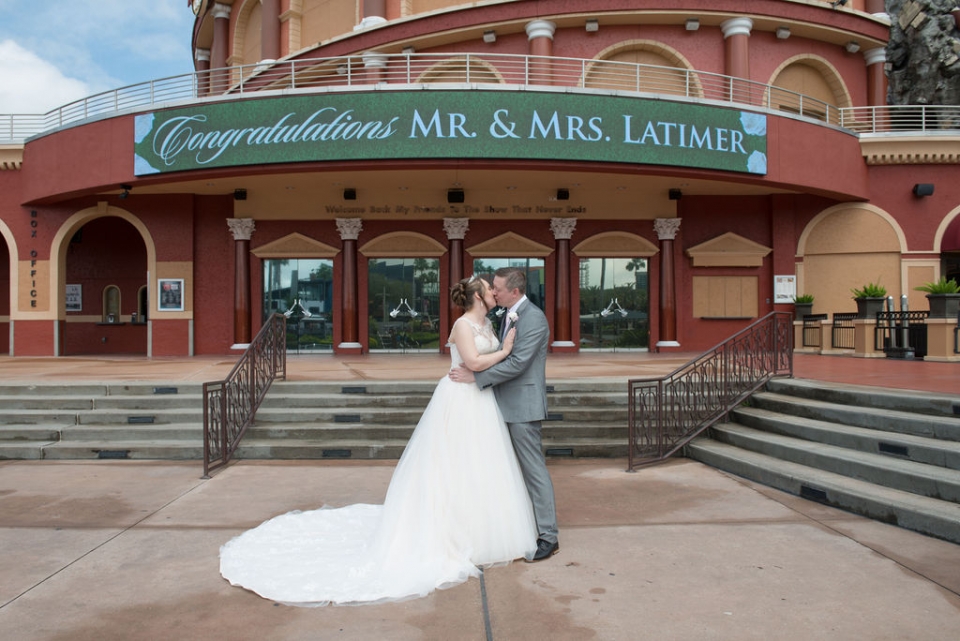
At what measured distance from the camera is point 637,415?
895cm

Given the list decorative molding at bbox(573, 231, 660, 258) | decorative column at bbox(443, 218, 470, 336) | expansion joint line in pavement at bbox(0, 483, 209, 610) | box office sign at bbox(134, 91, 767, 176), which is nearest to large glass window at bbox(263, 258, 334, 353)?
decorative column at bbox(443, 218, 470, 336)

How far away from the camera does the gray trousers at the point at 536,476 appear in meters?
5.04

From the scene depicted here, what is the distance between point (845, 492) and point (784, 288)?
604 inches

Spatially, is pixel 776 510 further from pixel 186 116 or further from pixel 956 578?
pixel 186 116

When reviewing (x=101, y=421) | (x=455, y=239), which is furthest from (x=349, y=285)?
(x=101, y=421)

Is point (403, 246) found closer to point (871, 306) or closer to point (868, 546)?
point (871, 306)

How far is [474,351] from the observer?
506 centimetres

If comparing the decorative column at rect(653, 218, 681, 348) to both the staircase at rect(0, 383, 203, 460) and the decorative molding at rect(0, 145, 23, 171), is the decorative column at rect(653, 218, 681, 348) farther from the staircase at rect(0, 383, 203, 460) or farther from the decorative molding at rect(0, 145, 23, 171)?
the decorative molding at rect(0, 145, 23, 171)

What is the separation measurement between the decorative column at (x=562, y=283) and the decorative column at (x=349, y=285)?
554cm

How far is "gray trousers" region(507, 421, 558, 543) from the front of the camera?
504 centimetres

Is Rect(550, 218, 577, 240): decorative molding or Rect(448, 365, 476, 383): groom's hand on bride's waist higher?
Rect(550, 218, 577, 240): decorative molding

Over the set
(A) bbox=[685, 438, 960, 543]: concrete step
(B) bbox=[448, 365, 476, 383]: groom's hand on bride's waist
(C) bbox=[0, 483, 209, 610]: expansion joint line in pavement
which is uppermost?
(B) bbox=[448, 365, 476, 383]: groom's hand on bride's waist

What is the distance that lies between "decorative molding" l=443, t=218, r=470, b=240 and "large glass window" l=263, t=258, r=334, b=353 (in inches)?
140

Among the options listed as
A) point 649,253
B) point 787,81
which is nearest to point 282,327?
point 649,253
